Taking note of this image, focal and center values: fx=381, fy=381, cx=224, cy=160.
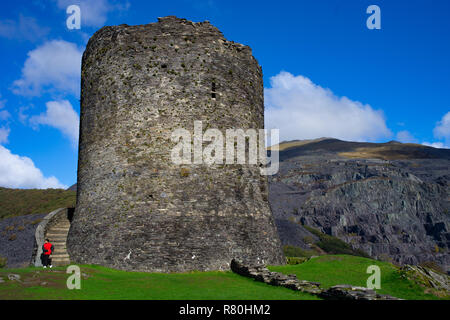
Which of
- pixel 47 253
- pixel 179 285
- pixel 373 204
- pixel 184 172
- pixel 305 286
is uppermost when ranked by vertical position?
pixel 184 172

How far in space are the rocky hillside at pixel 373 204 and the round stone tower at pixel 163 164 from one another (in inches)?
2277

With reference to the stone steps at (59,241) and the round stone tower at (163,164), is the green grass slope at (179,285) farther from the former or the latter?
the stone steps at (59,241)

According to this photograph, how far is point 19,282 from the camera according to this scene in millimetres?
10773

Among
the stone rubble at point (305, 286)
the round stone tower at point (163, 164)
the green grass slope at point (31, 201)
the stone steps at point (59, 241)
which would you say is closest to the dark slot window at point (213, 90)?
the round stone tower at point (163, 164)

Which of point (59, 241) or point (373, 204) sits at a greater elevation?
point (59, 241)

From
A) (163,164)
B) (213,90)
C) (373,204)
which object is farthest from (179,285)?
(373,204)

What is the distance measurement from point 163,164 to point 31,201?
44638 mm

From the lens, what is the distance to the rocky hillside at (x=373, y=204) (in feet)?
282

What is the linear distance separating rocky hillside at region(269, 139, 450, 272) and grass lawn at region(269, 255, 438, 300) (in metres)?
56.6

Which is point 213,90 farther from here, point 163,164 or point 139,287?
point 139,287

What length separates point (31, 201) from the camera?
53.8 metres

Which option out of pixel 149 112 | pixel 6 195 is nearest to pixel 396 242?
pixel 6 195

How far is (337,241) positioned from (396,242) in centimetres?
1428
